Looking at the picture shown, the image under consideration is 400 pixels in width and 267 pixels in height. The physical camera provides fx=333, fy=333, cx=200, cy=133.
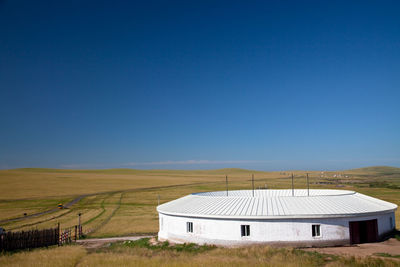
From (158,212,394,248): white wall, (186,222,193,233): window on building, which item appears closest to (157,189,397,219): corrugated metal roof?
(158,212,394,248): white wall

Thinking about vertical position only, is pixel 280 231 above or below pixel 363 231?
above

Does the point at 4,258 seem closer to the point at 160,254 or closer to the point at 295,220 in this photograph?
the point at 160,254

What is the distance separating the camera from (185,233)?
29688 millimetres

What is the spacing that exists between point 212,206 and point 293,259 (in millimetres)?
10759

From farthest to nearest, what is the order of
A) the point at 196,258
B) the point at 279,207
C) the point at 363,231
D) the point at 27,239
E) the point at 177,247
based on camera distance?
the point at 27,239
the point at 279,207
the point at 177,247
the point at 363,231
the point at 196,258

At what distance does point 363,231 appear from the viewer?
89.9 ft

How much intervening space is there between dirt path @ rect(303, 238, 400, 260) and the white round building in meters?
0.78

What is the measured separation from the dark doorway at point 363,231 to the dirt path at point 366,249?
558 millimetres

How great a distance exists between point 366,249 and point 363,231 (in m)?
2.87

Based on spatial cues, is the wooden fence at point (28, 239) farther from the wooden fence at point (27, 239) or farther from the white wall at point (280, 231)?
the white wall at point (280, 231)

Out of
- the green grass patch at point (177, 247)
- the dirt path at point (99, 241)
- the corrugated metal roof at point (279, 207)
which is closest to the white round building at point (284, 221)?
the corrugated metal roof at point (279, 207)

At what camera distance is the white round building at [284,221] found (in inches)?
1029

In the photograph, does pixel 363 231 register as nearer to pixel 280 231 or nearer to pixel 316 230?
pixel 316 230

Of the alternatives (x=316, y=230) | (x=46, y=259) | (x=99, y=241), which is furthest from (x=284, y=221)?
(x=99, y=241)
